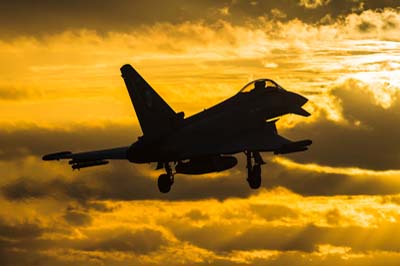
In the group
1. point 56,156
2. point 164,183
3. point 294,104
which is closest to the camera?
point 164,183

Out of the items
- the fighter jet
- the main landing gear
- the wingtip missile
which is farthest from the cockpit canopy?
the wingtip missile

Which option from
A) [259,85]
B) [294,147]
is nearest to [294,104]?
[259,85]

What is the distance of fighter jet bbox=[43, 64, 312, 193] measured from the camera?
62656 millimetres

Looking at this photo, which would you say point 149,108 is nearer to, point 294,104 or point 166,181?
point 166,181

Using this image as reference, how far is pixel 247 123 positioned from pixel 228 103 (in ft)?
5.38

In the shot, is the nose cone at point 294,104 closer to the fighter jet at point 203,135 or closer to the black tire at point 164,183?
the fighter jet at point 203,135

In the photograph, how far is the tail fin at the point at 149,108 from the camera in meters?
62.7

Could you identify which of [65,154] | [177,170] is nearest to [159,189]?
[177,170]

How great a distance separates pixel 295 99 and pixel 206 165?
27.3 ft

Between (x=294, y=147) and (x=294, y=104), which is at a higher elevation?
(x=294, y=104)

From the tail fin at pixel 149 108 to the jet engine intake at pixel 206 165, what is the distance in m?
2.57

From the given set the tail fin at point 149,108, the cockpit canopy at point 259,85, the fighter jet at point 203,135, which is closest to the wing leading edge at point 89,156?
the fighter jet at point 203,135

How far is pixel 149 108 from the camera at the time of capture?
2474 inches

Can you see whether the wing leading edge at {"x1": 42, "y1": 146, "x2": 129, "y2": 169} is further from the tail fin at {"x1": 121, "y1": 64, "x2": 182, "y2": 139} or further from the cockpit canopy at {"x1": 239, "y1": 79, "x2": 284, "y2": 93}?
the cockpit canopy at {"x1": 239, "y1": 79, "x2": 284, "y2": 93}
